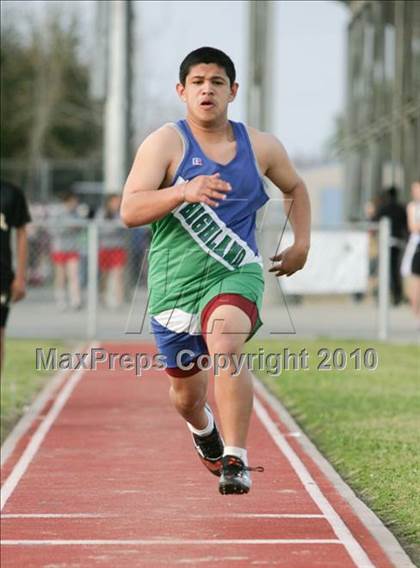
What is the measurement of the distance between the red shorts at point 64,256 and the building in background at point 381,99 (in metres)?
7.23

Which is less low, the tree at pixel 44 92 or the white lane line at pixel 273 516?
the tree at pixel 44 92

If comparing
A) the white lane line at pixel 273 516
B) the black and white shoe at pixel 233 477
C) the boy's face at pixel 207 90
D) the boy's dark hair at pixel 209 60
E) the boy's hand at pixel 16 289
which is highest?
the boy's dark hair at pixel 209 60

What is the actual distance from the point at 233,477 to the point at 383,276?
50.9 ft

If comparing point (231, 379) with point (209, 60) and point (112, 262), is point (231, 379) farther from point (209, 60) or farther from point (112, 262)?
point (112, 262)

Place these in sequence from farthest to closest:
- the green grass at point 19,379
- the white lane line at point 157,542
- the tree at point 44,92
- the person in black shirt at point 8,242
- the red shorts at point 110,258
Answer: the tree at point 44,92
the red shorts at point 110,258
the green grass at point 19,379
the person in black shirt at point 8,242
the white lane line at point 157,542

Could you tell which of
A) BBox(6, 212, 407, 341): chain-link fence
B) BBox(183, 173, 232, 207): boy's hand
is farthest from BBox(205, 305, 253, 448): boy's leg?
BBox(6, 212, 407, 341): chain-link fence

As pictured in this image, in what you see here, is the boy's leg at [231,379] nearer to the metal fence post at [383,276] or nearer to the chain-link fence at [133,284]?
the chain-link fence at [133,284]

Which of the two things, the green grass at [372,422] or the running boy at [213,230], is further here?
the green grass at [372,422]

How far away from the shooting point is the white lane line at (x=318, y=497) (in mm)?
8094

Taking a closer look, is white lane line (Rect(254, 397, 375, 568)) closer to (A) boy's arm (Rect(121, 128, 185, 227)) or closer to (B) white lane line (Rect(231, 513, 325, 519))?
(B) white lane line (Rect(231, 513, 325, 519))

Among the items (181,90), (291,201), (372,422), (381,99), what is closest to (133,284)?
(381,99)

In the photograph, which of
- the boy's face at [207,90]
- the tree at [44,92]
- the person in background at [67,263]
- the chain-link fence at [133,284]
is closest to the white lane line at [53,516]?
the boy's face at [207,90]

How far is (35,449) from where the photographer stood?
12.2m

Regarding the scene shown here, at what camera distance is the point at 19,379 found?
17641 mm
